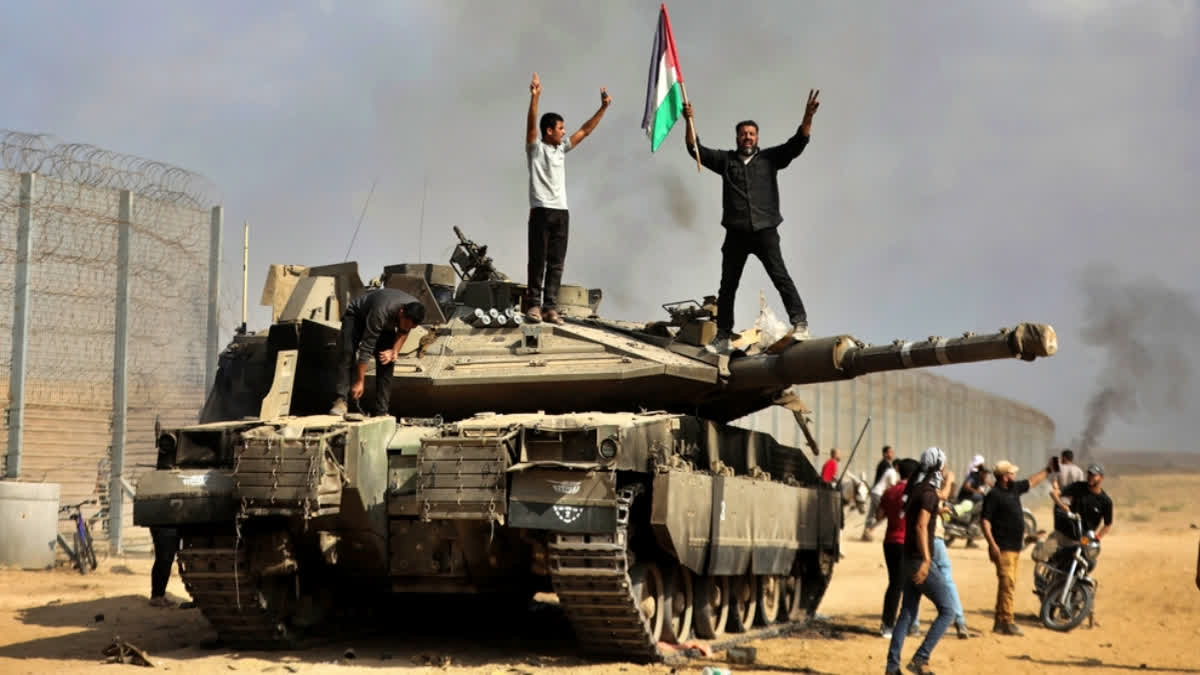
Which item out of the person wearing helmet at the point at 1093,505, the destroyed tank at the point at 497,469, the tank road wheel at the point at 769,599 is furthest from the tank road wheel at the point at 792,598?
the person wearing helmet at the point at 1093,505

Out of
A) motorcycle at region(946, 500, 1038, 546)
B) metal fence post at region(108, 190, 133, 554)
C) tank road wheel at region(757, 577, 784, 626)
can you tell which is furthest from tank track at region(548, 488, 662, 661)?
motorcycle at region(946, 500, 1038, 546)

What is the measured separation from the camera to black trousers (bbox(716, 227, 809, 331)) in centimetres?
1464

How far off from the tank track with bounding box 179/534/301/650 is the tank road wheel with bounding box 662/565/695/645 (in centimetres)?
327

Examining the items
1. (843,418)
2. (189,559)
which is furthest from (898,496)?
(843,418)

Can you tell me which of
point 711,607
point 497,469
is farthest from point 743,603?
point 497,469

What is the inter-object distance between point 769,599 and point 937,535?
2.22m

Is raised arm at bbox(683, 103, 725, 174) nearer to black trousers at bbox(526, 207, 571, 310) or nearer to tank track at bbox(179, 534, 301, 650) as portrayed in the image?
black trousers at bbox(526, 207, 571, 310)

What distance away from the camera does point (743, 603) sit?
584 inches

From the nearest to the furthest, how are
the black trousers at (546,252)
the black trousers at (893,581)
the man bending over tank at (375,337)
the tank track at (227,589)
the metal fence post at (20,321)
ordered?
the tank track at (227,589) → the man bending over tank at (375,337) → the black trousers at (546,252) → the black trousers at (893,581) → the metal fence post at (20,321)

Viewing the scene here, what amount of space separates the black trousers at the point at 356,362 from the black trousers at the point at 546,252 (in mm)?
1823

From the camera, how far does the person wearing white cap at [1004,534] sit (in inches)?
610

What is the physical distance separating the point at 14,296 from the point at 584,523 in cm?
1037

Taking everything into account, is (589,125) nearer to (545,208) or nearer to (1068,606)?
(545,208)

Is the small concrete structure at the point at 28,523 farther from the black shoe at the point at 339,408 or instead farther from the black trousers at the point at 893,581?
the black trousers at the point at 893,581
